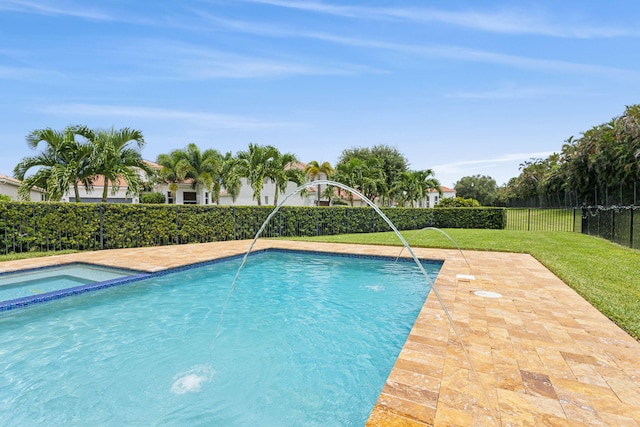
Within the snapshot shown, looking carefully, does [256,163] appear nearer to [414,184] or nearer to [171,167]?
[171,167]

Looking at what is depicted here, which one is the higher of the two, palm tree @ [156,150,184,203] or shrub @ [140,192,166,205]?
palm tree @ [156,150,184,203]

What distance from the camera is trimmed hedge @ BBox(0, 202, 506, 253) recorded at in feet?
31.2

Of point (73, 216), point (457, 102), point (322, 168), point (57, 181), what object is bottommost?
point (73, 216)

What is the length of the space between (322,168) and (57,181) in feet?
63.4

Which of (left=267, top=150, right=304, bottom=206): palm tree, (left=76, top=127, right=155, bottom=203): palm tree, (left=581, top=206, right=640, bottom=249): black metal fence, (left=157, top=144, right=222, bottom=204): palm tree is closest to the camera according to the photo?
(left=581, top=206, right=640, bottom=249): black metal fence

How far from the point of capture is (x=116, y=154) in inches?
520

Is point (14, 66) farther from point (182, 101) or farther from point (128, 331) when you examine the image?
point (128, 331)

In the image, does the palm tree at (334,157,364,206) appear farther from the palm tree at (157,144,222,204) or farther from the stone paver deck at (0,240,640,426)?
the stone paver deck at (0,240,640,426)

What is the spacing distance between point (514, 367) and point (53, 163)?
15309 millimetres

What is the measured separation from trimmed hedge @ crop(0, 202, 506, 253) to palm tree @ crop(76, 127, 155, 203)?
2079 mm

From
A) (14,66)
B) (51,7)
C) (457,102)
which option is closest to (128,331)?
(51,7)

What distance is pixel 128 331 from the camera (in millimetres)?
4848

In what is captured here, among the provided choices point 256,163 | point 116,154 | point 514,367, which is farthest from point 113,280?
point 256,163

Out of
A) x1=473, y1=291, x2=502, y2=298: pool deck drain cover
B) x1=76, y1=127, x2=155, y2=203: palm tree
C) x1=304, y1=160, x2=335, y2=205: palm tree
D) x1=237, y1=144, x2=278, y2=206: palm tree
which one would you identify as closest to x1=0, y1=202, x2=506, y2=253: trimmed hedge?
x1=76, y1=127, x2=155, y2=203: palm tree
